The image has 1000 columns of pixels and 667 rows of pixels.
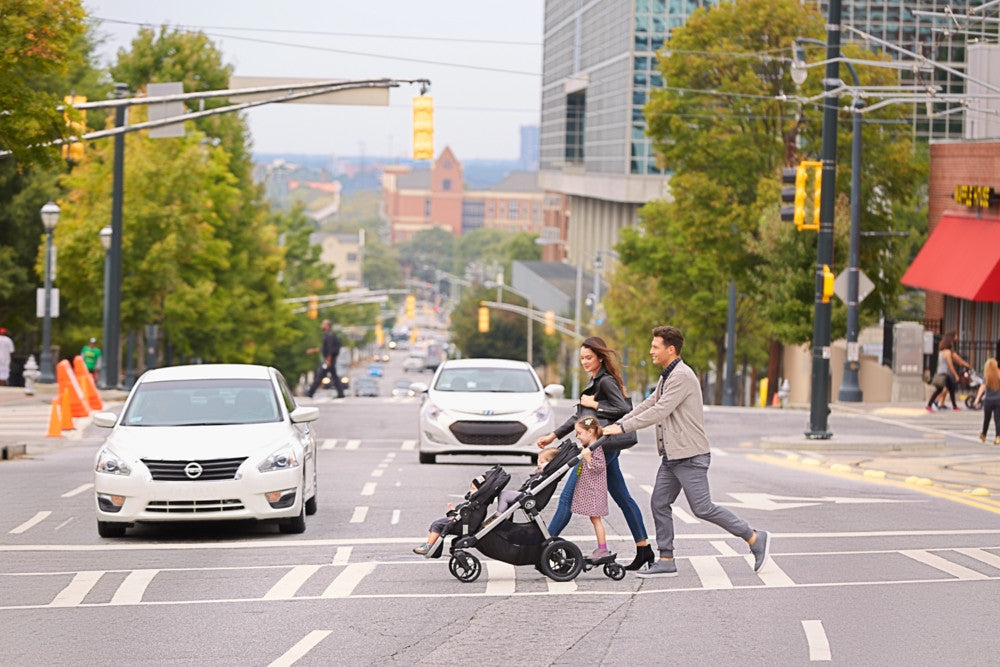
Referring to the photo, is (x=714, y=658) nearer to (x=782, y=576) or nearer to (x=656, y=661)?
(x=656, y=661)

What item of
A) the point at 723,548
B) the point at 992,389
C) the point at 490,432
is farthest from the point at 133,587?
the point at 992,389

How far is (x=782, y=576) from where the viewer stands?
43.1 ft

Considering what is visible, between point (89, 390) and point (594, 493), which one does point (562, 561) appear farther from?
point (89, 390)

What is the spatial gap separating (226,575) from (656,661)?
4453 mm

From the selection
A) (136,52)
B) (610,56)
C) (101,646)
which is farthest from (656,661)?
(610,56)

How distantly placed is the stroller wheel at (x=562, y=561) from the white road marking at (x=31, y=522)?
5659 mm

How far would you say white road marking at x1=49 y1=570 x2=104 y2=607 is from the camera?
1188 cm

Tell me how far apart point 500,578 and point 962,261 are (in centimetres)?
3341

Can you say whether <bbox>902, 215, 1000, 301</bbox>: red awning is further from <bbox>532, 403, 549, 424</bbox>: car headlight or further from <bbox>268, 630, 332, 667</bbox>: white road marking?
<bbox>268, 630, 332, 667</bbox>: white road marking

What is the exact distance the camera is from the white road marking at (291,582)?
477 inches

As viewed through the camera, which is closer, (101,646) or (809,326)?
(101,646)

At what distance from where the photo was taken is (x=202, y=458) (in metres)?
14.6

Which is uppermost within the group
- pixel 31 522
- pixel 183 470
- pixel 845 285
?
pixel 845 285

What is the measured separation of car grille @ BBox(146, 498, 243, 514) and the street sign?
72.6 ft
